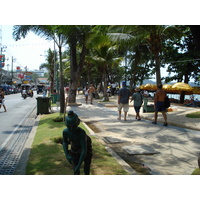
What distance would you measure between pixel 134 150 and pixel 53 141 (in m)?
2.14

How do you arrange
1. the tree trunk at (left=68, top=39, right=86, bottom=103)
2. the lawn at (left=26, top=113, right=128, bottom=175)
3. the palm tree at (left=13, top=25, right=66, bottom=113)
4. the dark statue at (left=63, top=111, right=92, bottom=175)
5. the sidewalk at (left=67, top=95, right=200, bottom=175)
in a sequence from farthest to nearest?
the tree trunk at (left=68, top=39, right=86, bottom=103)
the palm tree at (left=13, top=25, right=66, bottom=113)
the sidewalk at (left=67, top=95, right=200, bottom=175)
the lawn at (left=26, top=113, right=128, bottom=175)
the dark statue at (left=63, top=111, right=92, bottom=175)

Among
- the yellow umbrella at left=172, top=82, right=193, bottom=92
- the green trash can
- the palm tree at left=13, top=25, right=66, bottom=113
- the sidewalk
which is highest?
the palm tree at left=13, top=25, right=66, bottom=113

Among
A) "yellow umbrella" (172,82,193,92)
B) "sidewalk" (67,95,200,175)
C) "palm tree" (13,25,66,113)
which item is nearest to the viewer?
"sidewalk" (67,95,200,175)

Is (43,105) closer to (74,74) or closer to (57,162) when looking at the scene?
(74,74)

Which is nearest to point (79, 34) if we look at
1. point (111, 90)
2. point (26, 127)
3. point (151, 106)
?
point (151, 106)

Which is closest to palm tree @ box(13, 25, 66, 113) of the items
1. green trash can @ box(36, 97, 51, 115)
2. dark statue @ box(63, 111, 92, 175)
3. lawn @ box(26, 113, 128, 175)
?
green trash can @ box(36, 97, 51, 115)

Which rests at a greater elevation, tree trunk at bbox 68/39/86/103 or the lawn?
tree trunk at bbox 68/39/86/103

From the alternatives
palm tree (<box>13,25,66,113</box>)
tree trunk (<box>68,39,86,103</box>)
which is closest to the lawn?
palm tree (<box>13,25,66,113</box>)

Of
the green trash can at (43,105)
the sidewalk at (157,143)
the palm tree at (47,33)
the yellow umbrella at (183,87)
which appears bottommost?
the sidewalk at (157,143)

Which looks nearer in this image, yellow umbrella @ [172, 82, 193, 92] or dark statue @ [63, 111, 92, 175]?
dark statue @ [63, 111, 92, 175]

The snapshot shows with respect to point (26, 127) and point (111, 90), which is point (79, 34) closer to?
point (26, 127)

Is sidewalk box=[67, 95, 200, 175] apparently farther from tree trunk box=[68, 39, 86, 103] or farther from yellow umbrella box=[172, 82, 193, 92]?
yellow umbrella box=[172, 82, 193, 92]

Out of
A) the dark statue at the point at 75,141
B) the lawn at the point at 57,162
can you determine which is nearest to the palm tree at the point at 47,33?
the lawn at the point at 57,162

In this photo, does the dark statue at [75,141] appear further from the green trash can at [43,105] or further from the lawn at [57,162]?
the green trash can at [43,105]
